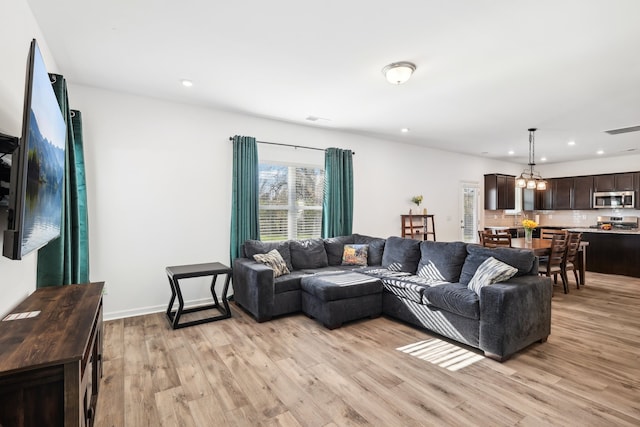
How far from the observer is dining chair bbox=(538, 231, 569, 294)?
488 centimetres

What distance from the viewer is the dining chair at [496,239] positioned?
15.9 feet

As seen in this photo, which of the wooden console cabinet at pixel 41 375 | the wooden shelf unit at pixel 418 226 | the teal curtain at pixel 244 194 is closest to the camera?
the wooden console cabinet at pixel 41 375

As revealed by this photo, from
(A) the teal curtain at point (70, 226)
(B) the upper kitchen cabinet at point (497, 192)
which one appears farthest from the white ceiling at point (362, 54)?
(B) the upper kitchen cabinet at point (497, 192)

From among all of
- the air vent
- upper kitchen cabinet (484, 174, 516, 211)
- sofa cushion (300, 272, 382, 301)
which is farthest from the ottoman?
upper kitchen cabinet (484, 174, 516, 211)

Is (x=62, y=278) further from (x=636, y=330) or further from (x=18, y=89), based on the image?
(x=636, y=330)

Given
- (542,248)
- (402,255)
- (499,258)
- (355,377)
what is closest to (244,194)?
(402,255)

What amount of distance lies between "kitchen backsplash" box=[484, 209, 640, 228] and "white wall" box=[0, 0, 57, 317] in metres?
9.05

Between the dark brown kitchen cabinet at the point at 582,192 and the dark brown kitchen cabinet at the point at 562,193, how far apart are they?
11 centimetres

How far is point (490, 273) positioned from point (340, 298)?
1544mm

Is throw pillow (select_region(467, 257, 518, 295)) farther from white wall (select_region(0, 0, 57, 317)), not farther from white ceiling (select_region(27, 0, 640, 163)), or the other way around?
white wall (select_region(0, 0, 57, 317))

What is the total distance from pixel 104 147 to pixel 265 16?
262cm

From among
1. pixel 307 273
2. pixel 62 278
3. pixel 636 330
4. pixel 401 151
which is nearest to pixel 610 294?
pixel 636 330

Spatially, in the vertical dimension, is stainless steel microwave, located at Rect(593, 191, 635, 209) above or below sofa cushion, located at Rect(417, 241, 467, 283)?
above

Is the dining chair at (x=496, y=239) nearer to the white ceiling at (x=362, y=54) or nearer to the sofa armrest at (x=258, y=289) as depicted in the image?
the white ceiling at (x=362, y=54)
